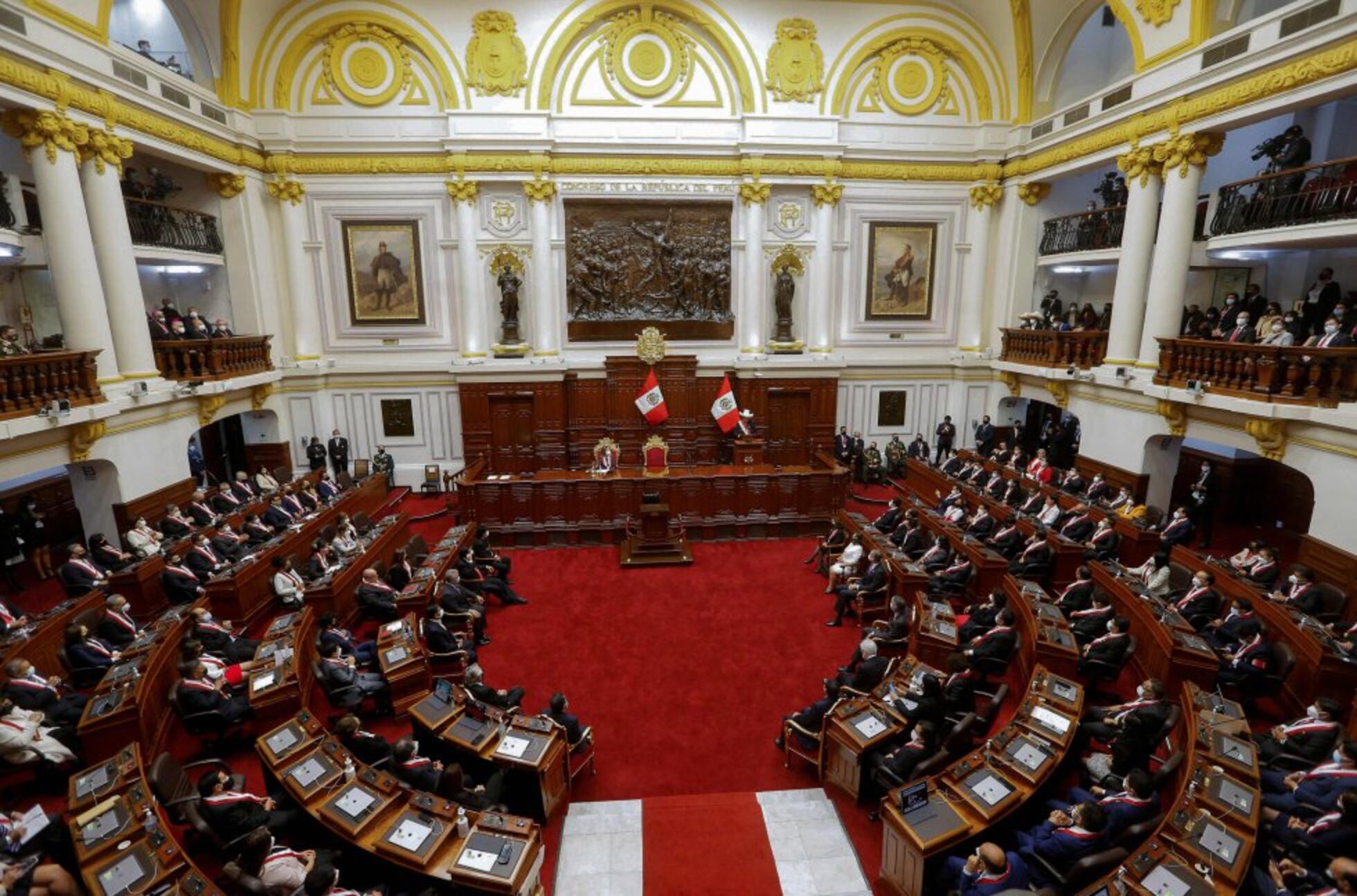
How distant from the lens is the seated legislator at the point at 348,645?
7.84 m

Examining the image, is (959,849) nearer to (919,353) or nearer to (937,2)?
(919,353)

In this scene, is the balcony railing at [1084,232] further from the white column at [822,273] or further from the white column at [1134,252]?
the white column at [822,273]

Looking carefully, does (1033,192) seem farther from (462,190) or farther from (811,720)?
(811,720)

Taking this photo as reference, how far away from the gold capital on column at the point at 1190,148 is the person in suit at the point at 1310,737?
365 inches

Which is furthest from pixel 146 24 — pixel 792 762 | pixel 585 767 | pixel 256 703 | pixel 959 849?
pixel 959 849

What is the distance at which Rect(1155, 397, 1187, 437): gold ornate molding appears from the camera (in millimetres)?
11227

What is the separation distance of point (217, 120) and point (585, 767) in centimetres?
1535

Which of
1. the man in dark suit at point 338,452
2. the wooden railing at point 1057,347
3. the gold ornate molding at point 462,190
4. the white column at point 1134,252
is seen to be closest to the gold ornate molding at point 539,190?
the gold ornate molding at point 462,190

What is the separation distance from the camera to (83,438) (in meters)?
9.98

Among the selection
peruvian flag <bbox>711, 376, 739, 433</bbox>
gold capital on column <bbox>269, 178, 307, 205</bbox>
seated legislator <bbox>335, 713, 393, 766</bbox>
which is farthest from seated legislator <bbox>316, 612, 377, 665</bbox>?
gold capital on column <bbox>269, 178, 307, 205</bbox>

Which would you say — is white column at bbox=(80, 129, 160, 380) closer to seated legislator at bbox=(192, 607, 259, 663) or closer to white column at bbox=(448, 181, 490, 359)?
seated legislator at bbox=(192, 607, 259, 663)

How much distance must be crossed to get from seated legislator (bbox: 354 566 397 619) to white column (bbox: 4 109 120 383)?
5.68 meters

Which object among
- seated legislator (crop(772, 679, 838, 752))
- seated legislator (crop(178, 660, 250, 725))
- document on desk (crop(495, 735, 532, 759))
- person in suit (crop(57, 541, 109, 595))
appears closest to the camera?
document on desk (crop(495, 735, 532, 759))

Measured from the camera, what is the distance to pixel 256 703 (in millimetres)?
6812
